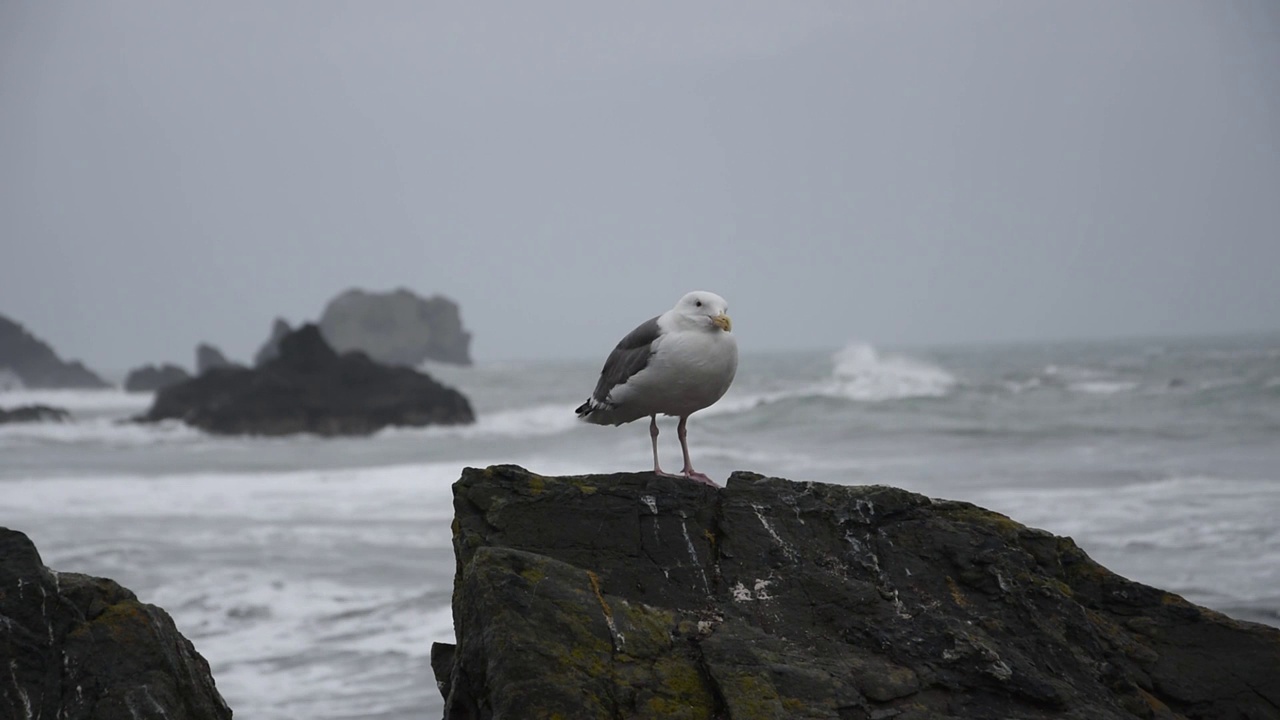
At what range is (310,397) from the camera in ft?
108

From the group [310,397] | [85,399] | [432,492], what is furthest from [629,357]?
[85,399]

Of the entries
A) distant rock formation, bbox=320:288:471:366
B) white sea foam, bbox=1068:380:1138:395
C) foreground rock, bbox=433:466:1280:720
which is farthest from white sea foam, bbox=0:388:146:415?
foreground rock, bbox=433:466:1280:720

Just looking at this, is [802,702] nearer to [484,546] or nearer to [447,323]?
[484,546]

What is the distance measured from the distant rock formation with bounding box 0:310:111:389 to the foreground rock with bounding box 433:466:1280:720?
80.7 meters

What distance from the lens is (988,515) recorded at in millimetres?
4574

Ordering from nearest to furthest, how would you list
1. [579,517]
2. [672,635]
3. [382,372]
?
[672,635], [579,517], [382,372]

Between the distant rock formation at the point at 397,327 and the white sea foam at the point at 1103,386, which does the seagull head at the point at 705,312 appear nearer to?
the white sea foam at the point at 1103,386

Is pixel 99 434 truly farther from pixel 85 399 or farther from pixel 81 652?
pixel 85 399

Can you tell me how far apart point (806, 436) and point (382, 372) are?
16.1 metres

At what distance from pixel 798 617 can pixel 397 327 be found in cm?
10363

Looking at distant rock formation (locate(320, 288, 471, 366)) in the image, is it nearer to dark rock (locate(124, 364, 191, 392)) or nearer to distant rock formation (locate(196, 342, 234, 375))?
distant rock formation (locate(196, 342, 234, 375))

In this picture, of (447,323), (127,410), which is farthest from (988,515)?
(447,323)

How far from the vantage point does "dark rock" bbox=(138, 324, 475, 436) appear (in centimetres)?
3134

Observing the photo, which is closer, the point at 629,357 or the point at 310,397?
the point at 629,357
